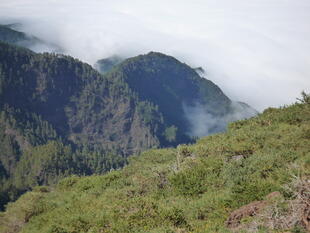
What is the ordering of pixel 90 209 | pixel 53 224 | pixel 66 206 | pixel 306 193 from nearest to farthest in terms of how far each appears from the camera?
pixel 306 193
pixel 53 224
pixel 90 209
pixel 66 206

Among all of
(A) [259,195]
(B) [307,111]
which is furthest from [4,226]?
(B) [307,111]

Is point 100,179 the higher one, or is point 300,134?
point 300,134

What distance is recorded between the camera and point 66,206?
34.8m

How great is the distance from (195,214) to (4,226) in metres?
23.8

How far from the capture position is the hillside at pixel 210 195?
818 inches

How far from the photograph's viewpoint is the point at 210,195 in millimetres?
29688

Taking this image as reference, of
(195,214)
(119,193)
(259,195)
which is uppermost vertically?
(259,195)

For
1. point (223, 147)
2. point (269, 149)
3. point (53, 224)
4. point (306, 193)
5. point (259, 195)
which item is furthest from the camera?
point (223, 147)

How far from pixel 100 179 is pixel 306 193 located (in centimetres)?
3212

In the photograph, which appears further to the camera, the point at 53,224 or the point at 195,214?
the point at 53,224

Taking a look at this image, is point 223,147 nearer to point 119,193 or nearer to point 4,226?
point 119,193

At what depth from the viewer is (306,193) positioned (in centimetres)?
1839

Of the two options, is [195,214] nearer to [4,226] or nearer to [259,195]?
[259,195]

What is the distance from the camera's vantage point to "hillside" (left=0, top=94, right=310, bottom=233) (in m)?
20.8
